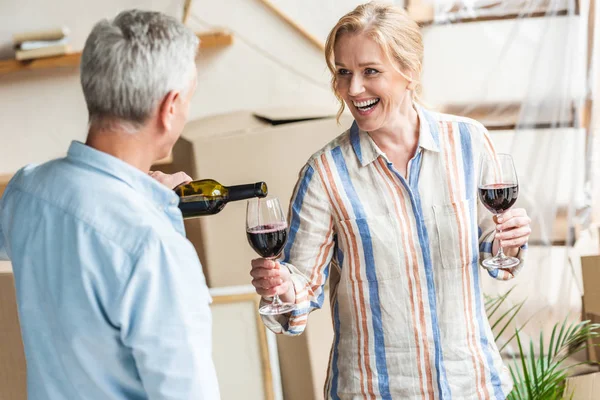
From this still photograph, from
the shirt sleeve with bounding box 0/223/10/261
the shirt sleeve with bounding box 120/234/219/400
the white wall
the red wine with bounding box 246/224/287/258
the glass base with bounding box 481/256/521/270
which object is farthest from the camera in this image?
the white wall

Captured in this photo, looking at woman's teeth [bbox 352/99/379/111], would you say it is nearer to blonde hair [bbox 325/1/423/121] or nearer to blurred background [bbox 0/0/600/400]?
blonde hair [bbox 325/1/423/121]

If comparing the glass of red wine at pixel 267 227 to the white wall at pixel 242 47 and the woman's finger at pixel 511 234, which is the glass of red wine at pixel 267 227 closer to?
the woman's finger at pixel 511 234

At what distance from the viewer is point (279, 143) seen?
8.28 ft

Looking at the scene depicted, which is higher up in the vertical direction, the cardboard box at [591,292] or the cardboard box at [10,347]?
the cardboard box at [10,347]

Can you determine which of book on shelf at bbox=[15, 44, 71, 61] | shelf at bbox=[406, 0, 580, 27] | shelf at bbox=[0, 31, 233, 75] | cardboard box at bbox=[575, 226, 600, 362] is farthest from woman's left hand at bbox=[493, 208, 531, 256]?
book on shelf at bbox=[15, 44, 71, 61]

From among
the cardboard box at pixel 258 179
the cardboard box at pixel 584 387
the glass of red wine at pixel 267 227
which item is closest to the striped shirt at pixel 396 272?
the glass of red wine at pixel 267 227

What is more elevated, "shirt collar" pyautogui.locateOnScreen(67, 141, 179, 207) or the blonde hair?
the blonde hair

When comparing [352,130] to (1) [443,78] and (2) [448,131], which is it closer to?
(2) [448,131]

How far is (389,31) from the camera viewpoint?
4.99ft

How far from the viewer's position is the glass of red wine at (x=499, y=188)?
147 centimetres

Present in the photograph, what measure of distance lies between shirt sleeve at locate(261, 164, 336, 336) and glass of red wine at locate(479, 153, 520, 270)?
0.33 metres

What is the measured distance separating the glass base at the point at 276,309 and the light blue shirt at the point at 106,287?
391 mm

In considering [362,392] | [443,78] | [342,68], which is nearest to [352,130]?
[342,68]

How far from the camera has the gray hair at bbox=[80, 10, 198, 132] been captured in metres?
0.99
